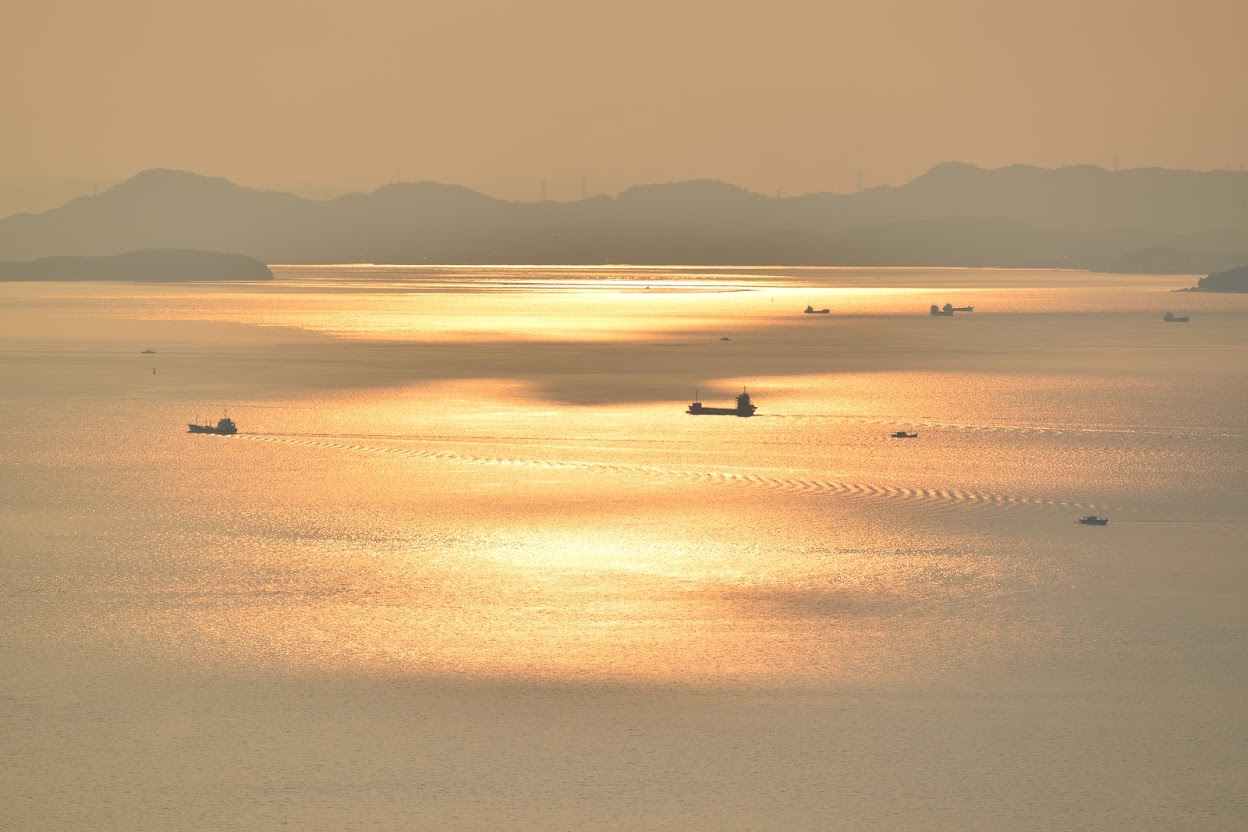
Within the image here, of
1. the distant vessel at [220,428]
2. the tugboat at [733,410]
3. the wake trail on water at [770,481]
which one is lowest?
the tugboat at [733,410]

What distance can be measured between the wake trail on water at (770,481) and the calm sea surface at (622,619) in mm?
172

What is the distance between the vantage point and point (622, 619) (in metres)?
19.8

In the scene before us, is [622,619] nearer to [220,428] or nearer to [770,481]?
[770,481]

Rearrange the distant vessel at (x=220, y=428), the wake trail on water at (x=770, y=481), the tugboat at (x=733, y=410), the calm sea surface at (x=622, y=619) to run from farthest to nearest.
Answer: the tugboat at (x=733, y=410)
the distant vessel at (x=220, y=428)
the wake trail on water at (x=770, y=481)
the calm sea surface at (x=622, y=619)

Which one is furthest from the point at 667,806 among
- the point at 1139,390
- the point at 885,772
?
the point at 1139,390

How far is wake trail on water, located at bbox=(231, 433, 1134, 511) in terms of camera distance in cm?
3062

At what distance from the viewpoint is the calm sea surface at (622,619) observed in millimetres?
13672

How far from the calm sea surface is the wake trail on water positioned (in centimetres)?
17

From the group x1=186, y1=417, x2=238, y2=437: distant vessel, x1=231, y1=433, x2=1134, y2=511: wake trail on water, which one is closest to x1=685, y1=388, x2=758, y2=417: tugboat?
x1=231, y1=433, x2=1134, y2=511: wake trail on water

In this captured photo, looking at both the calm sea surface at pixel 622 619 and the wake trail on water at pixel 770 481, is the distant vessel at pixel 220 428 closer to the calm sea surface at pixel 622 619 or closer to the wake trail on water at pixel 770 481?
the calm sea surface at pixel 622 619

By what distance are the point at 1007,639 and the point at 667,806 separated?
7.39 metres

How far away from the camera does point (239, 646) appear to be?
1850 centimetres

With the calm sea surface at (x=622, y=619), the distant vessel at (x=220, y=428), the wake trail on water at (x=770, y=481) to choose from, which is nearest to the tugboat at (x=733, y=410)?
the calm sea surface at (x=622, y=619)

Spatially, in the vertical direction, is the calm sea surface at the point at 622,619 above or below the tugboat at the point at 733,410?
above
